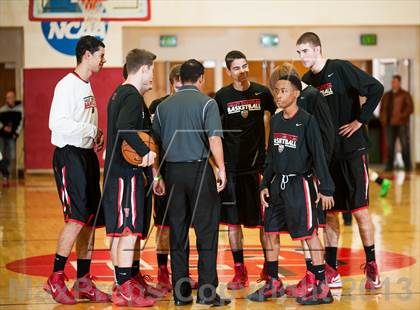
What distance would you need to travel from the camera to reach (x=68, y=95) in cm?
684

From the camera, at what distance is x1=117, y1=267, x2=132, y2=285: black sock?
21.9 feet

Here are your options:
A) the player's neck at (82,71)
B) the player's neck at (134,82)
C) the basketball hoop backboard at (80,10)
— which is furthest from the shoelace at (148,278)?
the basketball hoop backboard at (80,10)

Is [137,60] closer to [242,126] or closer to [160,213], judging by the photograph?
[242,126]

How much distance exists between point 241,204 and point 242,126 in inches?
28.9

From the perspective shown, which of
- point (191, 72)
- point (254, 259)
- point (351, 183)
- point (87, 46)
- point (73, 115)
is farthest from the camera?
point (254, 259)

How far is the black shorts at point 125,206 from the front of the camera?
263 inches

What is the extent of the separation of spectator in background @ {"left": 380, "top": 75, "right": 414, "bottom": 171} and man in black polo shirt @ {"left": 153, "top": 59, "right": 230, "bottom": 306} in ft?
46.0

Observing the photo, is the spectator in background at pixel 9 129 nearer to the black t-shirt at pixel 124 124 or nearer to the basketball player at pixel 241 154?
the basketball player at pixel 241 154

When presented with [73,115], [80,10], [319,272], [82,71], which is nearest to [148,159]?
[73,115]

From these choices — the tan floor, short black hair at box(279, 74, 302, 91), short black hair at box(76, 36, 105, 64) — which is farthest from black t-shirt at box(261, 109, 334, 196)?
short black hair at box(76, 36, 105, 64)

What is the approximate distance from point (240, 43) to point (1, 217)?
979 cm

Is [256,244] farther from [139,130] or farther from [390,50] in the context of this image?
[390,50]

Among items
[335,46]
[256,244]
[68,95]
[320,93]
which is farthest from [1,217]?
[335,46]

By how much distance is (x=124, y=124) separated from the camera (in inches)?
255
